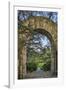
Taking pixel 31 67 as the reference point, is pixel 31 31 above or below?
above

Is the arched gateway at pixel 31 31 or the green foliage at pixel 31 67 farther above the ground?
the arched gateway at pixel 31 31

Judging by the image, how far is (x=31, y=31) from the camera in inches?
110

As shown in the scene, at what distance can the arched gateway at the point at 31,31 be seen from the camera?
9.02 ft

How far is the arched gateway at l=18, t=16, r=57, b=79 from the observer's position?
2.75 meters

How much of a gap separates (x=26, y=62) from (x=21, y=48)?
163mm

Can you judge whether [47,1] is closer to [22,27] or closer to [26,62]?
[22,27]

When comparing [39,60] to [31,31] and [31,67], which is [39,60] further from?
[31,31]

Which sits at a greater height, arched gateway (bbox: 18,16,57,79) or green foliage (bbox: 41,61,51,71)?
arched gateway (bbox: 18,16,57,79)

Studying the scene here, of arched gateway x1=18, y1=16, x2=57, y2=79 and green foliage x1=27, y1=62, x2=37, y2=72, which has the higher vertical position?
arched gateway x1=18, y1=16, x2=57, y2=79

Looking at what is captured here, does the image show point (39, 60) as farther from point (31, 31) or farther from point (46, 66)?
point (31, 31)

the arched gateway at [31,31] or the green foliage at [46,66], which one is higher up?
the arched gateway at [31,31]

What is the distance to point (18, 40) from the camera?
274 cm

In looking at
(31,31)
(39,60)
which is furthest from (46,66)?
(31,31)
